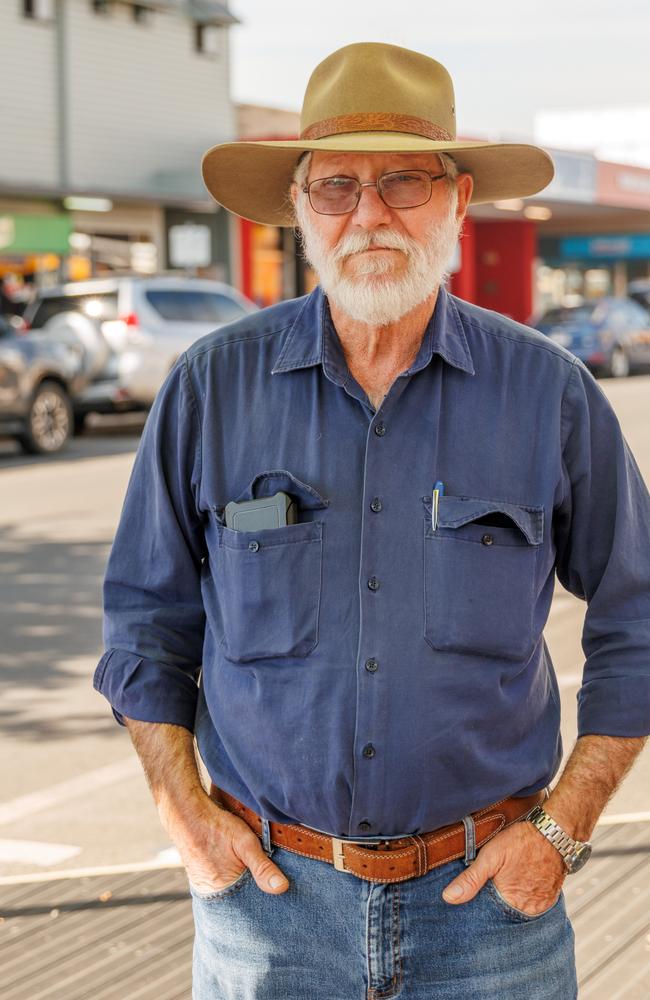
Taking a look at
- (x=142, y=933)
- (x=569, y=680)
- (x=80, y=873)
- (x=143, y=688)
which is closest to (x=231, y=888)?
(x=143, y=688)

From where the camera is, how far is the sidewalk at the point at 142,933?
3.61 m

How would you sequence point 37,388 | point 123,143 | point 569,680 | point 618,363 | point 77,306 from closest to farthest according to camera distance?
point 569,680, point 37,388, point 77,306, point 123,143, point 618,363

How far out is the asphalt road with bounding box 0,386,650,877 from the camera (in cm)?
490

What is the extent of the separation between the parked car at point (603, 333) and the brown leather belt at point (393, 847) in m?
25.4

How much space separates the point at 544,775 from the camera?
8.02 ft

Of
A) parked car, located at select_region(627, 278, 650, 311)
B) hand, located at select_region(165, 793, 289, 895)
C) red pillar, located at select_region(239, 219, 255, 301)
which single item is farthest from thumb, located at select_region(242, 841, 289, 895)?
parked car, located at select_region(627, 278, 650, 311)

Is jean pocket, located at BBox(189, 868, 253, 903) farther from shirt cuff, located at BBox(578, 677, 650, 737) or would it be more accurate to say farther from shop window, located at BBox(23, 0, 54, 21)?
shop window, located at BBox(23, 0, 54, 21)

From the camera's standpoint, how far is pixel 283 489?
2391 mm

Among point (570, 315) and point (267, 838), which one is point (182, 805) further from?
point (570, 315)

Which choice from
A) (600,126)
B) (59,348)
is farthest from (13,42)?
(600,126)

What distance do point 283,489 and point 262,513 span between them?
0.18 feet

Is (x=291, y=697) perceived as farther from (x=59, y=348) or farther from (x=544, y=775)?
(x=59, y=348)

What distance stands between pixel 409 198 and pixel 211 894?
118 cm

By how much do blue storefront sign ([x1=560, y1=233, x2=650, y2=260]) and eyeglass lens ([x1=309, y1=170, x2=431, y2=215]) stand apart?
44208 mm
